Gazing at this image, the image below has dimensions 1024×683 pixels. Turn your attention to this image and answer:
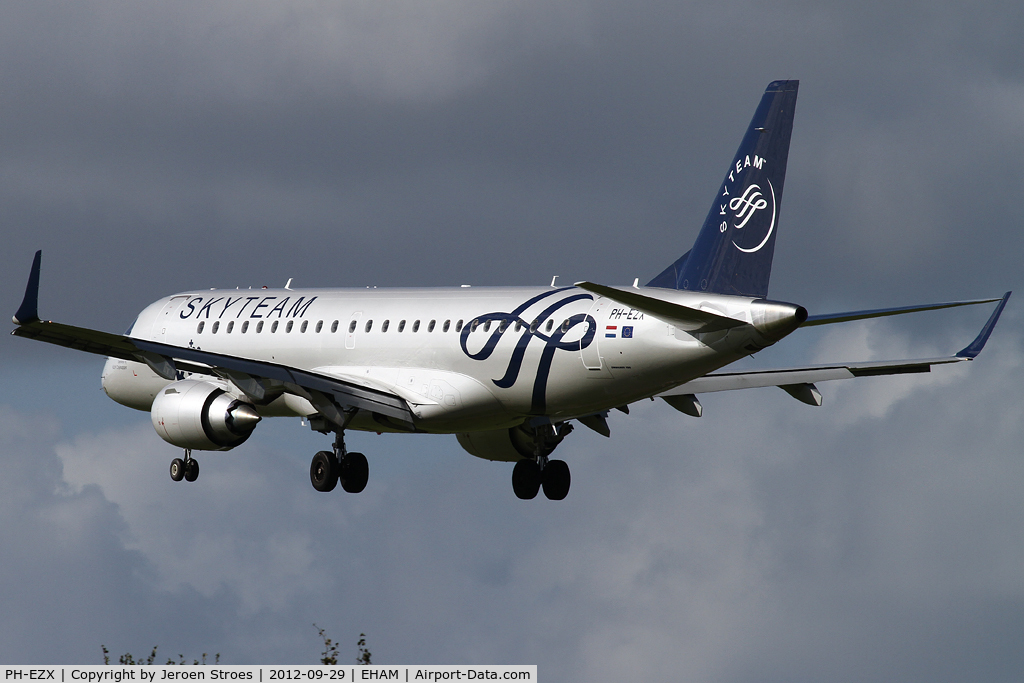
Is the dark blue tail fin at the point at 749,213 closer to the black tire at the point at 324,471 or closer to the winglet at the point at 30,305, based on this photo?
the black tire at the point at 324,471

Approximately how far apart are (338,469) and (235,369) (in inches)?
194

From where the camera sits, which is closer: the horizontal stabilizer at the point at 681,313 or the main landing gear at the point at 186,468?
the horizontal stabilizer at the point at 681,313

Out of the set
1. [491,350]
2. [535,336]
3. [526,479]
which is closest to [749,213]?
[535,336]

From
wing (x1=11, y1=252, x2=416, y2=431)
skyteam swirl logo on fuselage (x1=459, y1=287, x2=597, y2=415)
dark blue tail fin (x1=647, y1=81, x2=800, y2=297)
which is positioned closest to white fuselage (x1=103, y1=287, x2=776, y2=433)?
skyteam swirl logo on fuselage (x1=459, y1=287, x2=597, y2=415)

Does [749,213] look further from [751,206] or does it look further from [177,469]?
[177,469]

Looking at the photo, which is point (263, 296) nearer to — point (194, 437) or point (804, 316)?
point (194, 437)

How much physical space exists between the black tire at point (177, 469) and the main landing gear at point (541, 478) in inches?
384

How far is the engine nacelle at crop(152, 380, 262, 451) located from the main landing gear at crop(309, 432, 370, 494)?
2.07 metres

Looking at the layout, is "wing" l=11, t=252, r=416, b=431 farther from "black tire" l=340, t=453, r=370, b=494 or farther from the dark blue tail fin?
the dark blue tail fin

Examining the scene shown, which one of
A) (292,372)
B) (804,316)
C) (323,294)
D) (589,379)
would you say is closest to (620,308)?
(589,379)

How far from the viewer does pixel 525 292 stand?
1618 inches

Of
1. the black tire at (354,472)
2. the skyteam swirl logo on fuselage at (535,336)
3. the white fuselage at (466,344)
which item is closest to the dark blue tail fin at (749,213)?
the white fuselage at (466,344)

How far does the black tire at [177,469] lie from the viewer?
150ft

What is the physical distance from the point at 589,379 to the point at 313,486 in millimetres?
9105
